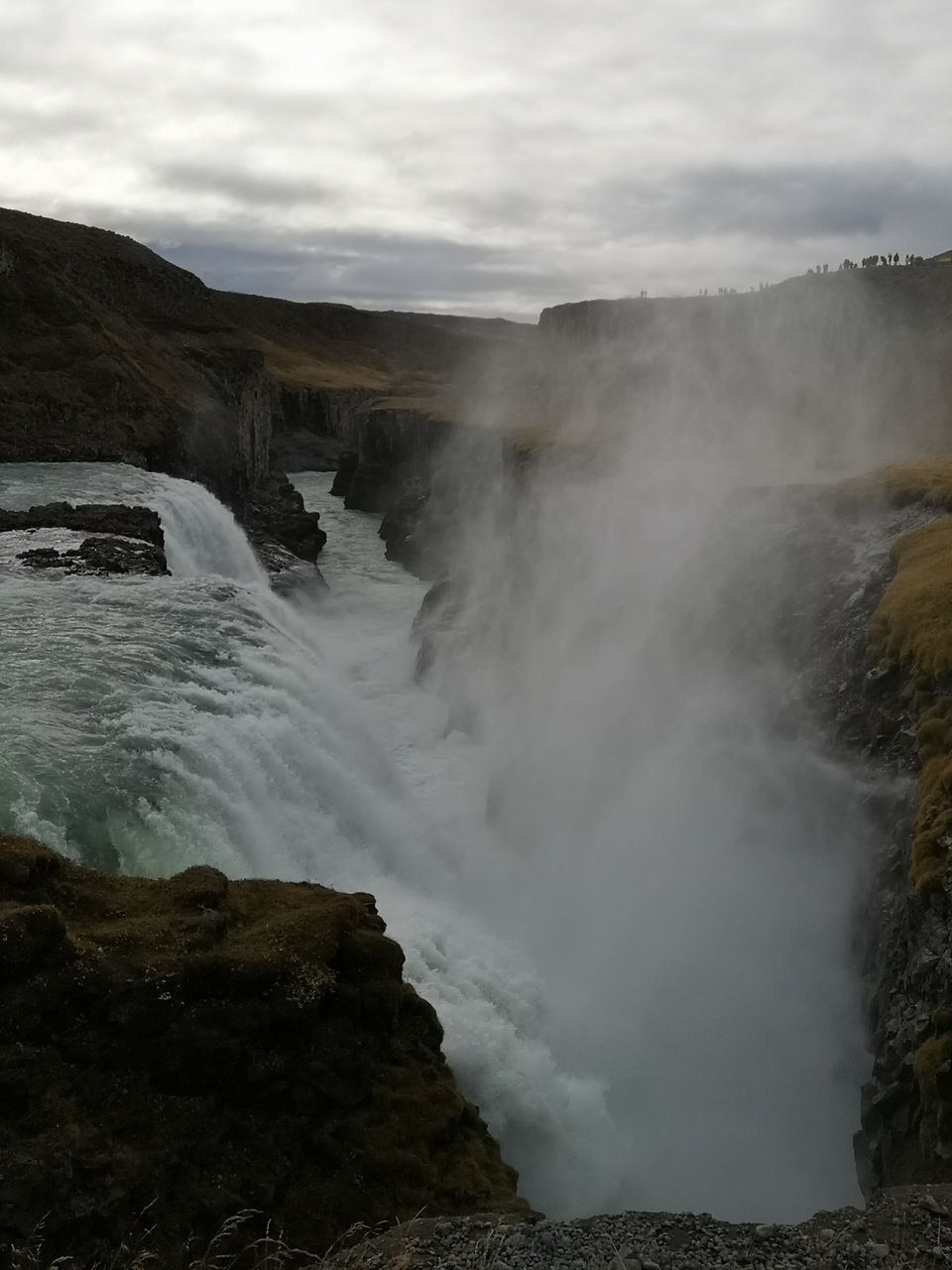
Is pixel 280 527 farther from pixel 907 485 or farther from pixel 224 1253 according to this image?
pixel 224 1253

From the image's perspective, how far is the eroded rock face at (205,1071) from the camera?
7.86m

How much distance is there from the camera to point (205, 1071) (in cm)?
875

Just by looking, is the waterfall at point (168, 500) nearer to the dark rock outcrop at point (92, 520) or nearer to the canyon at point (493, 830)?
the canyon at point (493, 830)

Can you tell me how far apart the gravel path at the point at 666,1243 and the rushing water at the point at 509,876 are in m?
5.13

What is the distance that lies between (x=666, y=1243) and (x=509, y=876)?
14.0m

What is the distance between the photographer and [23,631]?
19422 mm

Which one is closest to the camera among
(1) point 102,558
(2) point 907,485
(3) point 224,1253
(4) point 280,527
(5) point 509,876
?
(3) point 224,1253

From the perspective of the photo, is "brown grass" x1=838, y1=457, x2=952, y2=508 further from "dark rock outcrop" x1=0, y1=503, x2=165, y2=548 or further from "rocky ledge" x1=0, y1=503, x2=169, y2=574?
"dark rock outcrop" x1=0, y1=503, x2=165, y2=548

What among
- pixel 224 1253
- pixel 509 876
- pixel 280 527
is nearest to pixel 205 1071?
pixel 224 1253

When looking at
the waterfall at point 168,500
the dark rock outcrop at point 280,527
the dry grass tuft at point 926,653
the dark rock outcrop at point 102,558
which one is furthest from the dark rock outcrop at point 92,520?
the dry grass tuft at point 926,653

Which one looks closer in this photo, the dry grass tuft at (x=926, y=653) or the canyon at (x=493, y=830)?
the canyon at (x=493, y=830)

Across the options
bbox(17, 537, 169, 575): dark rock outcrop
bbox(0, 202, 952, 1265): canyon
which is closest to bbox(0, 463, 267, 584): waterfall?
bbox(0, 202, 952, 1265): canyon

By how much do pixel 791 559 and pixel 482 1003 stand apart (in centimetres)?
1403

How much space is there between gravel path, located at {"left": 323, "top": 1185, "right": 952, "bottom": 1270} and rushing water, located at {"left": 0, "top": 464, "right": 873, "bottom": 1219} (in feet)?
16.8
